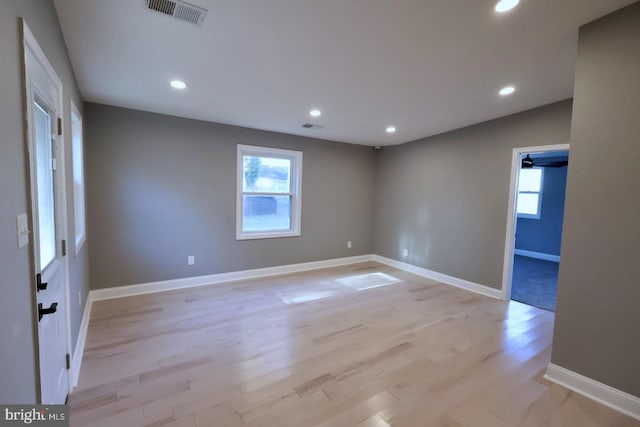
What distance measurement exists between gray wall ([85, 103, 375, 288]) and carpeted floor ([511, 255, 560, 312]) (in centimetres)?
358

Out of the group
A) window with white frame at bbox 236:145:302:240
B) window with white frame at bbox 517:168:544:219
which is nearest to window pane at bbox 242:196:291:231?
window with white frame at bbox 236:145:302:240

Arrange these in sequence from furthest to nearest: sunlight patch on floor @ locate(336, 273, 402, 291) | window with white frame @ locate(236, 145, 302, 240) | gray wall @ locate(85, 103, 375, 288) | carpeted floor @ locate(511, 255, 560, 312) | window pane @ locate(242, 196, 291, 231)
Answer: window pane @ locate(242, 196, 291, 231) < window with white frame @ locate(236, 145, 302, 240) < sunlight patch on floor @ locate(336, 273, 402, 291) < carpeted floor @ locate(511, 255, 560, 312) < gray wall @ locate(85, 103, 375, 288)

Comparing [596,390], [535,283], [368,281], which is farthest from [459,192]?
[596,390]

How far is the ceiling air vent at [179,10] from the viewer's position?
1.66 m

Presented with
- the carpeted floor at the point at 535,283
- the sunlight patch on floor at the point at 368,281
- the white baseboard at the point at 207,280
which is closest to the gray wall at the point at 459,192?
the carpeted floor at the point at 535,283

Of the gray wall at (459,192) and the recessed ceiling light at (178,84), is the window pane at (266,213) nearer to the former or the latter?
the recessed ceiling light at (178,84)

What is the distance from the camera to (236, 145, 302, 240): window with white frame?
4.51 metres

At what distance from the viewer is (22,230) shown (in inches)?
42.4

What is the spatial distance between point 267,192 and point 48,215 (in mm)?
3249

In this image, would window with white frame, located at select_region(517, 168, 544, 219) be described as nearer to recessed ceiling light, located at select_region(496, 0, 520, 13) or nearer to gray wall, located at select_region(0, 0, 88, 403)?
recessed ceiling light, located at select_region(496, 0, 520, 13)

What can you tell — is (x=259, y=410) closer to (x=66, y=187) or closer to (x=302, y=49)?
(x=66, y=187)

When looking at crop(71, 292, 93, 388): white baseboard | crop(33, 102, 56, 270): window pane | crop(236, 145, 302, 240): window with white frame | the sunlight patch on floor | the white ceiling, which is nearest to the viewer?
crop(33, 102, 56, 270): window pane

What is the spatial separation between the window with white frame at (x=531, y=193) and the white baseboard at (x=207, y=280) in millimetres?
4894

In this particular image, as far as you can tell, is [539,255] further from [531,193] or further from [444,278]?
[444,278]
